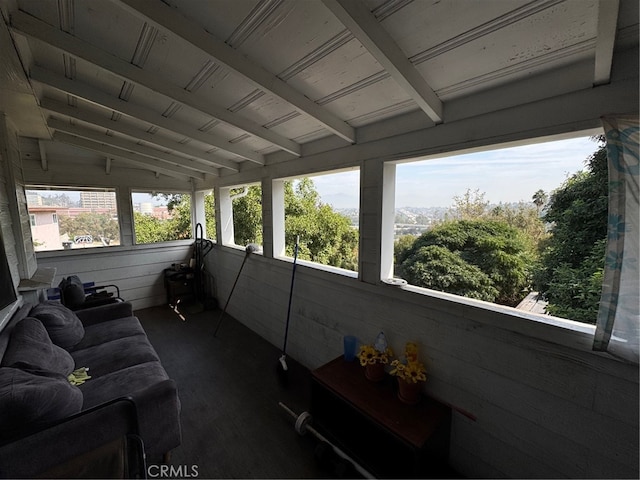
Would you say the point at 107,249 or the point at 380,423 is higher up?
the point at 107,249

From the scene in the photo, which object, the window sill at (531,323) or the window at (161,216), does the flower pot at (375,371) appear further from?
the window at (161,216)

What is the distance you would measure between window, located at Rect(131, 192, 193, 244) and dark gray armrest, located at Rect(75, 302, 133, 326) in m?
1.87

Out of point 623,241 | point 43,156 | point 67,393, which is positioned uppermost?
point 43,156

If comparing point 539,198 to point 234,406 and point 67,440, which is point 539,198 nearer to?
point 234,406

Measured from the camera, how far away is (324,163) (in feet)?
7.45

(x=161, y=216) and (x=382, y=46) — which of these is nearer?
(x=382, y=46)

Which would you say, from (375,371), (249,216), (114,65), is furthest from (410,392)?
(249,216)

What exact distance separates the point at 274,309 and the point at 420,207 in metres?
4.20

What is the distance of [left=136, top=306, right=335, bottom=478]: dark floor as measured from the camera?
1.66 metres

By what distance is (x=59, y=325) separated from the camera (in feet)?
6.84

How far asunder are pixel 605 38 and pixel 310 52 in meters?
1.09

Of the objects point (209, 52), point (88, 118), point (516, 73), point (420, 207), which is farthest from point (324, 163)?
point (420, 207)

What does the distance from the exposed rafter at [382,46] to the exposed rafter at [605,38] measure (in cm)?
60

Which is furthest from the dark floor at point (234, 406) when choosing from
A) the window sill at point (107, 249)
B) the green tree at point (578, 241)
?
the green tree at point (578, 241)
